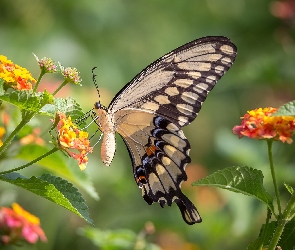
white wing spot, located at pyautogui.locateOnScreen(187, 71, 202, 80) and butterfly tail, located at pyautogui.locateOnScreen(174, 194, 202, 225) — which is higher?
white wing spot, located at pyautogui.locateOnScreen(187, 71, 202, 80)

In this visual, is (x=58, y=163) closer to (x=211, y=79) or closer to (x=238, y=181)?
(x=211, y=79)

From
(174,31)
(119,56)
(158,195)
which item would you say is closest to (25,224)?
(158,195)

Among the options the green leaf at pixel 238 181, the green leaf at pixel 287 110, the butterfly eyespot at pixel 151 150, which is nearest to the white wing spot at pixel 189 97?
the butterfly eyespot at pixel 151 150

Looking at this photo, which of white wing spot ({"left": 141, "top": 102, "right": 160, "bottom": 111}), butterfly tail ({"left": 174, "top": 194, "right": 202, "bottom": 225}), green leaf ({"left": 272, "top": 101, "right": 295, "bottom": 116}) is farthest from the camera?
white wing spot ({"left": 141, "top": 102, "right": 160, "bottom": 111})

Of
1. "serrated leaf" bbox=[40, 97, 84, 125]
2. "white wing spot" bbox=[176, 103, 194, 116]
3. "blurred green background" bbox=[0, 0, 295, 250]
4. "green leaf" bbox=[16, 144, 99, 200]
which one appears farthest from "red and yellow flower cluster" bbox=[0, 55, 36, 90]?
"white wing spot" bbox=[176, 103, 194, 116]

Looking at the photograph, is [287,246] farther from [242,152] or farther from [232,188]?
[242,152]

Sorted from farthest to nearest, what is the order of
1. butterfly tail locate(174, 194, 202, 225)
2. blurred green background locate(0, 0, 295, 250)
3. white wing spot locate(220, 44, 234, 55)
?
blurred green background locate(0, 0, 295, 250) → white wing spot locate(220, 44, 234, 55) → butterfly tail locate(174, 194, 202, 225)

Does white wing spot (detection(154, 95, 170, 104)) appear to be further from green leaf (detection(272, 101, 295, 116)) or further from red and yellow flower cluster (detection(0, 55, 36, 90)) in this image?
green leaf (detection(272, 101, 295, 116))
